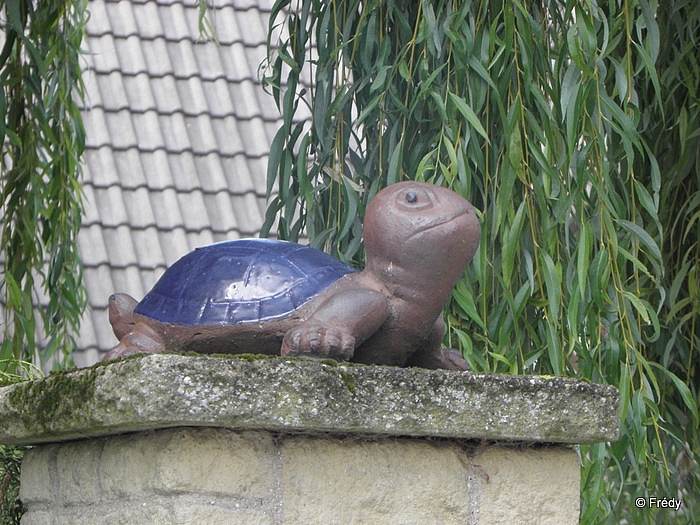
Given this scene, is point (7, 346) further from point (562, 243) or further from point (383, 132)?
point (562, 243)

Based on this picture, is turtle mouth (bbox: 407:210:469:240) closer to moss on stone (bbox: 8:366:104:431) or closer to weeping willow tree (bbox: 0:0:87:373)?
moss on stone (bbox: 8:366:104:431)

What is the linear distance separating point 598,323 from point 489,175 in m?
0.42

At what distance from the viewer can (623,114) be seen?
91.4 inches

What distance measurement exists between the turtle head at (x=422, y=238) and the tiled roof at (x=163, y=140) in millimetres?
3026

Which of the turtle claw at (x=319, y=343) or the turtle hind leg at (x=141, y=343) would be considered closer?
the turtle claw at (x=319, y=343)

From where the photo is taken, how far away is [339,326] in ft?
4.89

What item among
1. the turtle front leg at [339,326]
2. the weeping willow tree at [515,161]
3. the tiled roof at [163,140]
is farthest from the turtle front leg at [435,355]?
the tiled roof at [163,140]

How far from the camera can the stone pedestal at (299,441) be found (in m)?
1.31

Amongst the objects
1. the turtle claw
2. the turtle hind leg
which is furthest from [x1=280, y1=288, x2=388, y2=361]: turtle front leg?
the turtle hind leg

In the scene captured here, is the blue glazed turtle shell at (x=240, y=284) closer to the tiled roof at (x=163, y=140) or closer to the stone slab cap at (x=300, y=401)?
the stone slab cap at (x=300, y=401)

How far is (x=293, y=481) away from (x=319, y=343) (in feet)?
0.63

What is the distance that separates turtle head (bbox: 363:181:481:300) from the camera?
1551mm

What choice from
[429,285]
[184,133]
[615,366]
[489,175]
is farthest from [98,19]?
[429,285]

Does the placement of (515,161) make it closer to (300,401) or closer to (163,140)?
(300,401)
